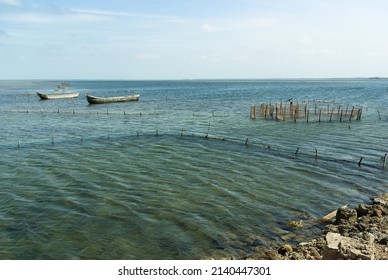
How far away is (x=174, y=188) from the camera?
65.3 ft

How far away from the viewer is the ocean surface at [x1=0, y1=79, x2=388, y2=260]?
13.8 meters

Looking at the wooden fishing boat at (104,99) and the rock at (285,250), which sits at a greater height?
the wooden fishing boat at (104,99)

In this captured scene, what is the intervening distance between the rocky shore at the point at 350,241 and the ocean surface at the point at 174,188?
1.09 meters

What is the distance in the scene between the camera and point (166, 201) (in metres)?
17.9

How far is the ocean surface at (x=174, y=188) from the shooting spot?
45.3 ft

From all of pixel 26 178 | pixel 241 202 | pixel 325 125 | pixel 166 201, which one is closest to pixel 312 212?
pixel 241 202

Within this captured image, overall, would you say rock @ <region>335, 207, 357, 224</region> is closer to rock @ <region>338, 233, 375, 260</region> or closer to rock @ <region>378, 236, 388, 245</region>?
rock @ <region>378, 236, 388, 245</region>

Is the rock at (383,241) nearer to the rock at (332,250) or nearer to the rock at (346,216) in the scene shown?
the rock at (332,250)

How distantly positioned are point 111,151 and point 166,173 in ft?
27.0

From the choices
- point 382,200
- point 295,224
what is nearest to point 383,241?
point 295,224

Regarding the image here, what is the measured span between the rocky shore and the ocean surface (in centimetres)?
109

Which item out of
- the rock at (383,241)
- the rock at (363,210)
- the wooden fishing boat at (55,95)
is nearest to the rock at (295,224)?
the rock at (363,210)

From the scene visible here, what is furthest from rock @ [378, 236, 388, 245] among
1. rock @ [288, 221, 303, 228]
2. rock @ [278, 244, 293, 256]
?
rock @ [288, 221, 303, 228]
